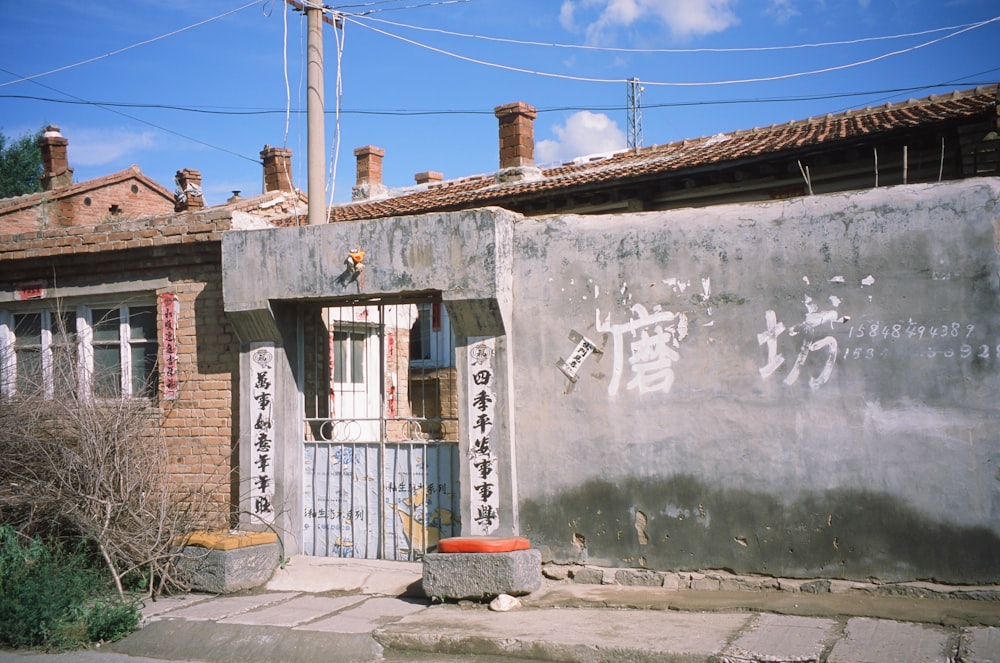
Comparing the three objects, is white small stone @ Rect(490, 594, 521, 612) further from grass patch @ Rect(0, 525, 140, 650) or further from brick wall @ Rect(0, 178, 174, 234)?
brick wall @ Rect(0, 178, 174, 234)

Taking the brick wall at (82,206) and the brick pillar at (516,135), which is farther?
the brick wall at (82,206)

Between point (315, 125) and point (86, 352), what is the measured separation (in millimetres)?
3526

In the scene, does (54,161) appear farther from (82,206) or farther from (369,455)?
(369,455)

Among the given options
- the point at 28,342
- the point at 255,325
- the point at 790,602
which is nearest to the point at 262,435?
the point at 255,325

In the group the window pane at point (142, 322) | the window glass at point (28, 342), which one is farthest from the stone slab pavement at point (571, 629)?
the window glass at point (28, 342)

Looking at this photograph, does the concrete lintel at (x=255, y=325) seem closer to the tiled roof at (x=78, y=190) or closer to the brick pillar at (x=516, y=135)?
the brick pillar at (x=516, y=135)

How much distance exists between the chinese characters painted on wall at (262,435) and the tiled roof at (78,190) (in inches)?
596

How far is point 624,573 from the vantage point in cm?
733

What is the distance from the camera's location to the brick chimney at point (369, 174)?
70.2 ft

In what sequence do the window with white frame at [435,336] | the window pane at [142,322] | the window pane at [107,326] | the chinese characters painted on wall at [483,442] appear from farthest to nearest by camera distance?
the window pane at [107,326], the window pane at [142,322], the window with white frame at [435,336], the chinese characters painted on wall at [483,442]

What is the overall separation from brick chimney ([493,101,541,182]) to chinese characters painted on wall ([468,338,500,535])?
9050 mm

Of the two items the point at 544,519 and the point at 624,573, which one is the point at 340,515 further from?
the point at 624,573

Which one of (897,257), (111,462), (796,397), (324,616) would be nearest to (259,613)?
(324,616)

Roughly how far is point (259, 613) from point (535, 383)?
2.96 m
